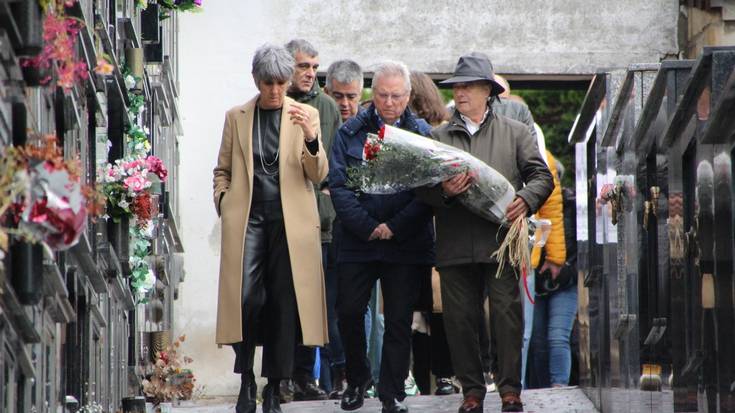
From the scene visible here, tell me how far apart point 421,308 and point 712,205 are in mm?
3391

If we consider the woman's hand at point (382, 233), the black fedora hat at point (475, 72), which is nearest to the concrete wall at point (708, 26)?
the black fedora hat at point (475, 72)

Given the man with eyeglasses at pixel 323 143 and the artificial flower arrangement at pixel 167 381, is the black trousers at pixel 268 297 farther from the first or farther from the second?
the artificial flower arrangement at pixel 167 381

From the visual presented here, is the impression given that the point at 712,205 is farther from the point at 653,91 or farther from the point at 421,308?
the point at 421,308

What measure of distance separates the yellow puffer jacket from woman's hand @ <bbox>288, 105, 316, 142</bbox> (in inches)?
131

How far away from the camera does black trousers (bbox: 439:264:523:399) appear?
29.7 feet

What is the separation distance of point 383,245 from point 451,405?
3.84ft

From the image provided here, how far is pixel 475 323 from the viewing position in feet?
30.1

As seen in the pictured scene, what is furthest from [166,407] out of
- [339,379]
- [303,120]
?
[303,120]

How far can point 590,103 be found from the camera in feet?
34.1

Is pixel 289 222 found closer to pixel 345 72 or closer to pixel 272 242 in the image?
pixel 272 242

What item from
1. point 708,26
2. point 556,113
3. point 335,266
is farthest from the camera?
point 556,113

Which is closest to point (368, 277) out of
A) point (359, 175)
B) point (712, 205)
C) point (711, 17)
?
point (359, 175)

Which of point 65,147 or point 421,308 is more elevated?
point 65,147

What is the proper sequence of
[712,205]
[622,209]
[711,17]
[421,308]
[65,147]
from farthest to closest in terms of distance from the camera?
[711,17] → [421,308] → [622,209] → [65,147] → [712,205]
